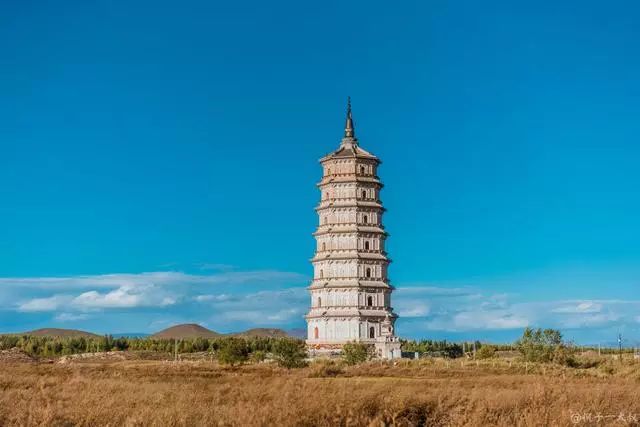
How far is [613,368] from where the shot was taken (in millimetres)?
51719

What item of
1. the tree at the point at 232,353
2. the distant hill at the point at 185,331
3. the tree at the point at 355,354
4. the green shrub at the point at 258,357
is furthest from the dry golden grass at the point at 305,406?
→ the distant hill at the point at 185,331

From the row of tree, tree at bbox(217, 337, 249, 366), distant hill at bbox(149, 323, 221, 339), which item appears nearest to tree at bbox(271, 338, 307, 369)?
the row of tree

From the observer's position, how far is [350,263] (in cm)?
7375

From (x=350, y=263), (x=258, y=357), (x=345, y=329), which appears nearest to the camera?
(x=258, y=357)

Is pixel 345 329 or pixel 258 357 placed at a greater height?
pixel 345 329

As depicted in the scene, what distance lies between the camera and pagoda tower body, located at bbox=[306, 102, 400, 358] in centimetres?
7250

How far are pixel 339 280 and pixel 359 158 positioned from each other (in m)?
12.0

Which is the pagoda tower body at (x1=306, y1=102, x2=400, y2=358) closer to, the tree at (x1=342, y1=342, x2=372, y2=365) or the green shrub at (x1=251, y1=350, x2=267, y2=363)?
the green shrub at (x1=251, y1=350, x2=267, y2=363)

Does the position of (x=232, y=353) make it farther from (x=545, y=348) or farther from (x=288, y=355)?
(x=545, y=348)

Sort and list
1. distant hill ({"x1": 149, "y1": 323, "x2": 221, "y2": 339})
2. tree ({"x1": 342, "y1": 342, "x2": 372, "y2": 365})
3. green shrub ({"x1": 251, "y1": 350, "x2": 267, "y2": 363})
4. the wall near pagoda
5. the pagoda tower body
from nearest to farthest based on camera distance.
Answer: tree ({"x1": 342, "y1": 342, "x2": 372, "y2": 365}) < green shrub ({"x1": 251, "y1": 350, "x2": 267, "y2": 363}) < the wall near pagoda < the pagoda tower body < distant hill ({"x1": 149, "y1": 323, "x2": 221, "y2": 339})

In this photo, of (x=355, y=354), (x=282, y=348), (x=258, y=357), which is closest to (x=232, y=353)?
(x=282, y=348)

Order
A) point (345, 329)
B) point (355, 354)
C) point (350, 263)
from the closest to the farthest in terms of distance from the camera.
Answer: point (355, 354), point (345, 329), point (350, 263)

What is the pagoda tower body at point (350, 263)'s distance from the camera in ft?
238

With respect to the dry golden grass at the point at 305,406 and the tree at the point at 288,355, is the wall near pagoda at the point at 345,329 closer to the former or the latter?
the tree at the point at 288,355
